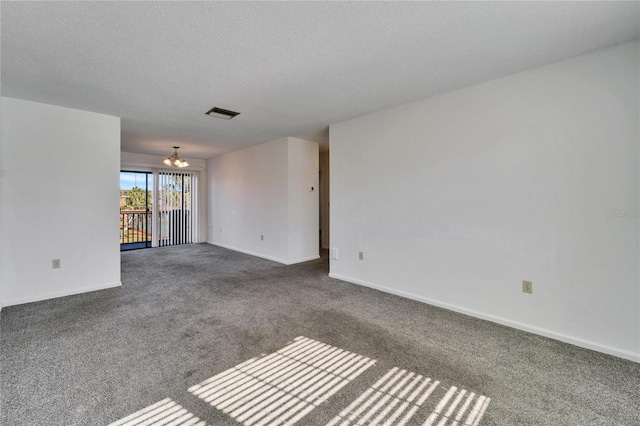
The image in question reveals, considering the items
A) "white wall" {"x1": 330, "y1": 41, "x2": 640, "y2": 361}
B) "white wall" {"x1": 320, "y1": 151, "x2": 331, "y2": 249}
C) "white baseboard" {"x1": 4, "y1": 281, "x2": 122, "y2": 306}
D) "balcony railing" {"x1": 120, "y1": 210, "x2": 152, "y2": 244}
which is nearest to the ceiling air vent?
"white wall" {"x1": 330, "y1": 41, "x2": 640, "y2": 361}

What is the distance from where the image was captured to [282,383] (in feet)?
5.86

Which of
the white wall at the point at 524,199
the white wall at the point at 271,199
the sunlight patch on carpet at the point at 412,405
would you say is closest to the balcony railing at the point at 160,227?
the white wall at the point at 271,199

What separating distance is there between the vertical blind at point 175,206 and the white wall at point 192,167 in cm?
12

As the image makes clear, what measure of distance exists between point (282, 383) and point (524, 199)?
2.56 metres

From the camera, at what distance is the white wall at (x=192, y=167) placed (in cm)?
653

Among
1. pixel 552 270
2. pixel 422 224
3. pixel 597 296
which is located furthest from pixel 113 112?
pixel 597 296

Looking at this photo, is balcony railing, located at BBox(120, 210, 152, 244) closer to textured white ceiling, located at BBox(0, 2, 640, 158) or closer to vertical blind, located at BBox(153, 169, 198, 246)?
vertical blind, located at BBox(153, 169, 198, 246)

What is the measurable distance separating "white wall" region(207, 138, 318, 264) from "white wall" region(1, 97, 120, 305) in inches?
97.8

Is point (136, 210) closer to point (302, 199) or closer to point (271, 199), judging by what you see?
point (271, 199)

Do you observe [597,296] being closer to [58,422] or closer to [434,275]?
[434,275]

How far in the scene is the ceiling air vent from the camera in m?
3.58

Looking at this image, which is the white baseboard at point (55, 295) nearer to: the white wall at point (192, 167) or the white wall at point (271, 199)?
the white wall at point (271, 199)

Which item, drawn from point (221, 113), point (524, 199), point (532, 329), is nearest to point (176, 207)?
point (221, 113)

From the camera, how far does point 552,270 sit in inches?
94.4
